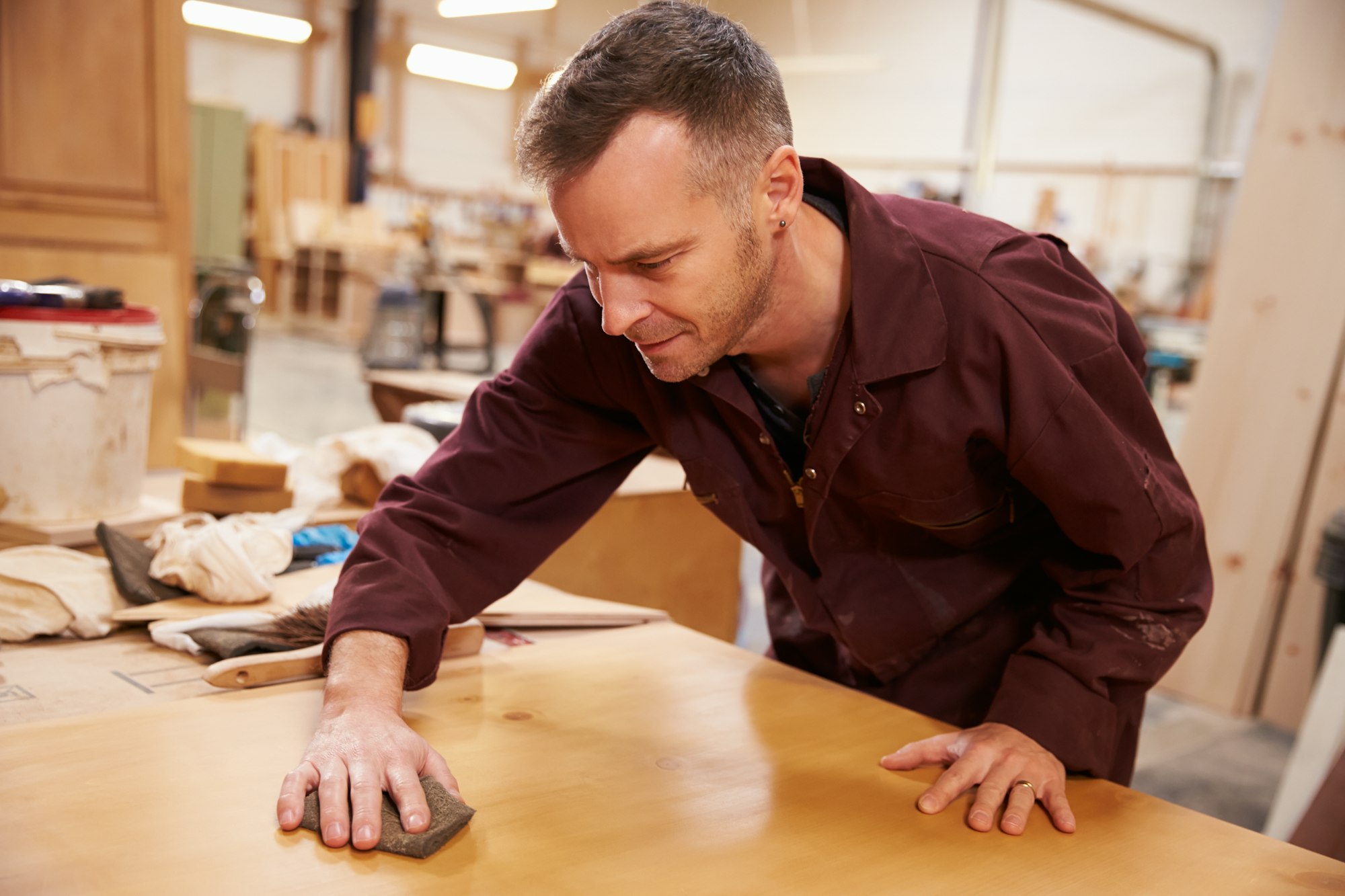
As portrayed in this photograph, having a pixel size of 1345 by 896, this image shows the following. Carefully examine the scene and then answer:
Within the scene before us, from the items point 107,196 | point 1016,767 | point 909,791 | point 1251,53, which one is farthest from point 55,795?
point 1251,53

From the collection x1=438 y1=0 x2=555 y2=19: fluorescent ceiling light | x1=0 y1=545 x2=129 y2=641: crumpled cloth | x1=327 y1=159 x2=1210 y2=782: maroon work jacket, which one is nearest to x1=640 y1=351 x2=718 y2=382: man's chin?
x1=327 y1=159 x2=1210 y2=782: maroon work jacket

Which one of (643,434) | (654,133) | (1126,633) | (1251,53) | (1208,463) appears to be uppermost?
(1251,53)

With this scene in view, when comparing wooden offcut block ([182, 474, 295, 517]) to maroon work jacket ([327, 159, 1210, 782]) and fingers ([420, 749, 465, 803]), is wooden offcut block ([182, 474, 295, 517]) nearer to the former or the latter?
maroon work jacket ([327, 159, 1210, 782])

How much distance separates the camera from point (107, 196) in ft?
9.26

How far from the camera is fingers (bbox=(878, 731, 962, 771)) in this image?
3.64ft

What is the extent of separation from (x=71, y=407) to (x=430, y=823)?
1001mm

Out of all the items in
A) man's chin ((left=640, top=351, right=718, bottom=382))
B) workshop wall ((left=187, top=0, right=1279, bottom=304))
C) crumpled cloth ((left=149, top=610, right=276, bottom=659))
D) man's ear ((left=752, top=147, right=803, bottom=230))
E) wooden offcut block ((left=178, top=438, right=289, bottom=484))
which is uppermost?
workshop wall ((left=187, top=0, right=1279, bottom=304))

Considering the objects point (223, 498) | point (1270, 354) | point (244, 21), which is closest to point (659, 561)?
point (223, 498)

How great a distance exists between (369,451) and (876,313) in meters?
1.06

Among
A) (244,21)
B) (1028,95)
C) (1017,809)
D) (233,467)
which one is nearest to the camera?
(1017,809)

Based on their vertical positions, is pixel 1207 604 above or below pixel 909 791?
above

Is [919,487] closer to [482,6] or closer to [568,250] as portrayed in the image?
[568,250]

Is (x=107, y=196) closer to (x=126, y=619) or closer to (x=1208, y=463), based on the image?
(x=126, y=619)

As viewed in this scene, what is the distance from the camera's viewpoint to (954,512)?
1252 mm
